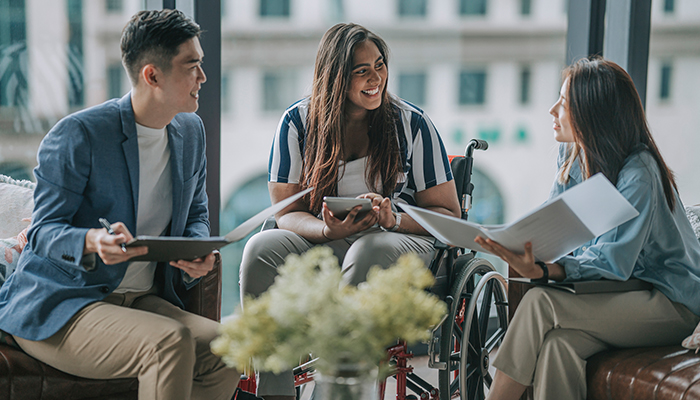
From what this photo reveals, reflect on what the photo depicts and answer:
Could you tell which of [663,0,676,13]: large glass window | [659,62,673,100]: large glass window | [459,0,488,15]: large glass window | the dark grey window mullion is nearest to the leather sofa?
[459,0,488,15]: large glass window

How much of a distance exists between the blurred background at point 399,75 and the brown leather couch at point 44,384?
3.65 feet

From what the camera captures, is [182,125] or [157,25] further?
[182,125]

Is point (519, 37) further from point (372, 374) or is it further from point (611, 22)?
point (372, 374)

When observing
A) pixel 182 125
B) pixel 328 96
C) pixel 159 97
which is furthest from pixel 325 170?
pixel 159 97

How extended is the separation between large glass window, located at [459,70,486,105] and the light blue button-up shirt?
137cm

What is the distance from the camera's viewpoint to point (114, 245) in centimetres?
137

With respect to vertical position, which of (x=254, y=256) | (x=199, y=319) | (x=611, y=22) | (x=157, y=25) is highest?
(x=611, y=22)

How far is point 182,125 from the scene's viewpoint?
178 centimetres

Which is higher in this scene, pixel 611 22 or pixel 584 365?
pixel 611 22

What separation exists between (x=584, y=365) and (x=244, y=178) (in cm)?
168

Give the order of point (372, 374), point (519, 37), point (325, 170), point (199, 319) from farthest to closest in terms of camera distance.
Result: point (519, 37) < point (325, 170) < point (199, 319) < point (372, 374)

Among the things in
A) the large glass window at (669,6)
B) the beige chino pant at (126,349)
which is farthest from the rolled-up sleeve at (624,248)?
the large glass window at (669,6)

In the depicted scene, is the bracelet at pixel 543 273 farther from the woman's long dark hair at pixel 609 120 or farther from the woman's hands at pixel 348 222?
the woman's hands at pixel 348 222

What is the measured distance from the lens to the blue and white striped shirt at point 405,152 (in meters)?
2.06
